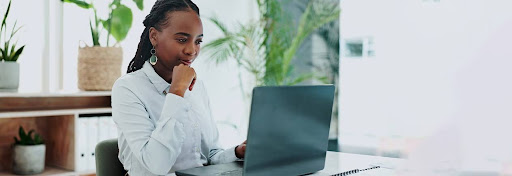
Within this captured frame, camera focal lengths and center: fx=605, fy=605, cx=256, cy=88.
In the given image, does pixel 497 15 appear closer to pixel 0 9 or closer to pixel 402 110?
pixel 402 110

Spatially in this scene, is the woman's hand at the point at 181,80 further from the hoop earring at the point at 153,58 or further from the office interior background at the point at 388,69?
the office interior background at the point at 388,69

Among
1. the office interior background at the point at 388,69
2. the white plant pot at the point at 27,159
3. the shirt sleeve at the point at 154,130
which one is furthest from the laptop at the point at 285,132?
the white plant pot at the point at 27,159

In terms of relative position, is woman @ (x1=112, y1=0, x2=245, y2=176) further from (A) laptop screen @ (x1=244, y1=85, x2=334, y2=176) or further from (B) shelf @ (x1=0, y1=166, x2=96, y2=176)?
(B) shelf @ (x1=0, y1=166, x2=96, y2=176)

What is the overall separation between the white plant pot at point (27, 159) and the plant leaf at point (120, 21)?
0.77m

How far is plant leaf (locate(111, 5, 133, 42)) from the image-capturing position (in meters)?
3.41

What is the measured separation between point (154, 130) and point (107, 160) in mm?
278

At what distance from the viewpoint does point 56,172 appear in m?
3.23

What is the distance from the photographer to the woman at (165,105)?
1693 millimetres

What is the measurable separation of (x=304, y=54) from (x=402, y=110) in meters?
0.86

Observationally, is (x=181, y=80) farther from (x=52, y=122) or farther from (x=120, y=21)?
(x=52, y=122)

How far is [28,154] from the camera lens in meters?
3.09

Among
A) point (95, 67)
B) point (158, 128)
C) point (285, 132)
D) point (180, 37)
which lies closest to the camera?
point (285, 132)

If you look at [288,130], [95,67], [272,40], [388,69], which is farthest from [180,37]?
[388,69]

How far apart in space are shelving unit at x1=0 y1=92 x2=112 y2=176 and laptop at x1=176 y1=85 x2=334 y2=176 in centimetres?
180
